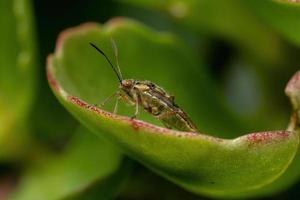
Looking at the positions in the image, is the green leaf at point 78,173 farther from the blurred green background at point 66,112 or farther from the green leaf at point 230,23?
the green leaf at point 230,23

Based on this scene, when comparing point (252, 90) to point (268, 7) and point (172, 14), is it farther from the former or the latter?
point (268, 7)

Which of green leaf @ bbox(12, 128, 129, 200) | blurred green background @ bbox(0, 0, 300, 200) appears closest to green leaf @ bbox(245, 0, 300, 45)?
blurred green background @ bbox(0, 0, 300, 200)

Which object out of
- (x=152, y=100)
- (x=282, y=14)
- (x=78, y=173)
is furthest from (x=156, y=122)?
(x=282, y=14)

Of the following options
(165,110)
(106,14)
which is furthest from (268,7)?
(106,14)

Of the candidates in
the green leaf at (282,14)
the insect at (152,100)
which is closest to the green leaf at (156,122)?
the insect at (152,100)

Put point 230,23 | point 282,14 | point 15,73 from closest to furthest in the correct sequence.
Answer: point 282,14 → point 15,73 → point 230,23

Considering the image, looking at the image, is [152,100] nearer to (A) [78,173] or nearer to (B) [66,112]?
(A) [78,173]

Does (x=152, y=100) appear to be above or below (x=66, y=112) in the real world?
above

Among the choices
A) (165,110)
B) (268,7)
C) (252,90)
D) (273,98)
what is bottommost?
(252,90)
